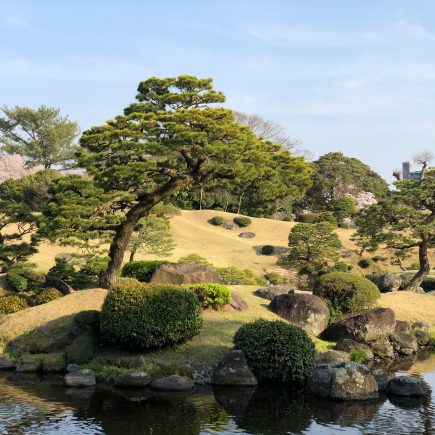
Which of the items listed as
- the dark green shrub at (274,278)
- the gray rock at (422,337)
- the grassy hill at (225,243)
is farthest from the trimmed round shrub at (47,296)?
the dark green shrub at (274,278)

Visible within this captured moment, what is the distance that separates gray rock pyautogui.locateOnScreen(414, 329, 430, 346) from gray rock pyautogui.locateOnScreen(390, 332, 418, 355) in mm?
1461

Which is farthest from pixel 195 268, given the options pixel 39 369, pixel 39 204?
pixel 39 204

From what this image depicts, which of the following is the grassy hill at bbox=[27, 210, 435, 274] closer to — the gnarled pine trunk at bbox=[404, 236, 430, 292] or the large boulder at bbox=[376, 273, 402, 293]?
the large boulder at bbox=[376, 273, 402, 293]

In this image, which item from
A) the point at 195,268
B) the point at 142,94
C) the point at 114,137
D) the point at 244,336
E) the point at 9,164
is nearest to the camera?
the point at 244,336

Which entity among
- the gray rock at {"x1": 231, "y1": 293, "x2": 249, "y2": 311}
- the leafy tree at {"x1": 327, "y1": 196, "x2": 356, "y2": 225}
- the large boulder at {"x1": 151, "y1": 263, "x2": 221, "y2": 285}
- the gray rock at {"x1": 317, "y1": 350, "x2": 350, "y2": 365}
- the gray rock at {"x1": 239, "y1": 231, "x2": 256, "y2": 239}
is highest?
the leafy tree at {"x1": 327, "y1": 196, "x2": 356, "y2": 225}

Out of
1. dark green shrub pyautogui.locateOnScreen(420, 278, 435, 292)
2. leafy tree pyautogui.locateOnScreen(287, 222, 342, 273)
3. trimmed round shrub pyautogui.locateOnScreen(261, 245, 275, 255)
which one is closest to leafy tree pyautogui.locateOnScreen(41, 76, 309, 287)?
dark green shrub pyautogui.locateOnScreen(420, 278, 435, 292)

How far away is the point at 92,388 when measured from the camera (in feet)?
49.4

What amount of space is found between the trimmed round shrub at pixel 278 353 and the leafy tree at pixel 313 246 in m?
31.6

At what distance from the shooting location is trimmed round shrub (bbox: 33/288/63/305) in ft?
77.3

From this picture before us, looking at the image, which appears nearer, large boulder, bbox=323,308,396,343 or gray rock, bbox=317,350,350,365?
gray rock, bbox=317,350,350,365

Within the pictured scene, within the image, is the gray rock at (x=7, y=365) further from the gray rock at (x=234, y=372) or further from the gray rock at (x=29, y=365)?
the gray rock at (x=234, y=372)

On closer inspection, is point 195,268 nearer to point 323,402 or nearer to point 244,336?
point 244,336

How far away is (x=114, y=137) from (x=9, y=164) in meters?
53.5

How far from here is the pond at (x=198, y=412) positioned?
11.4 metres
